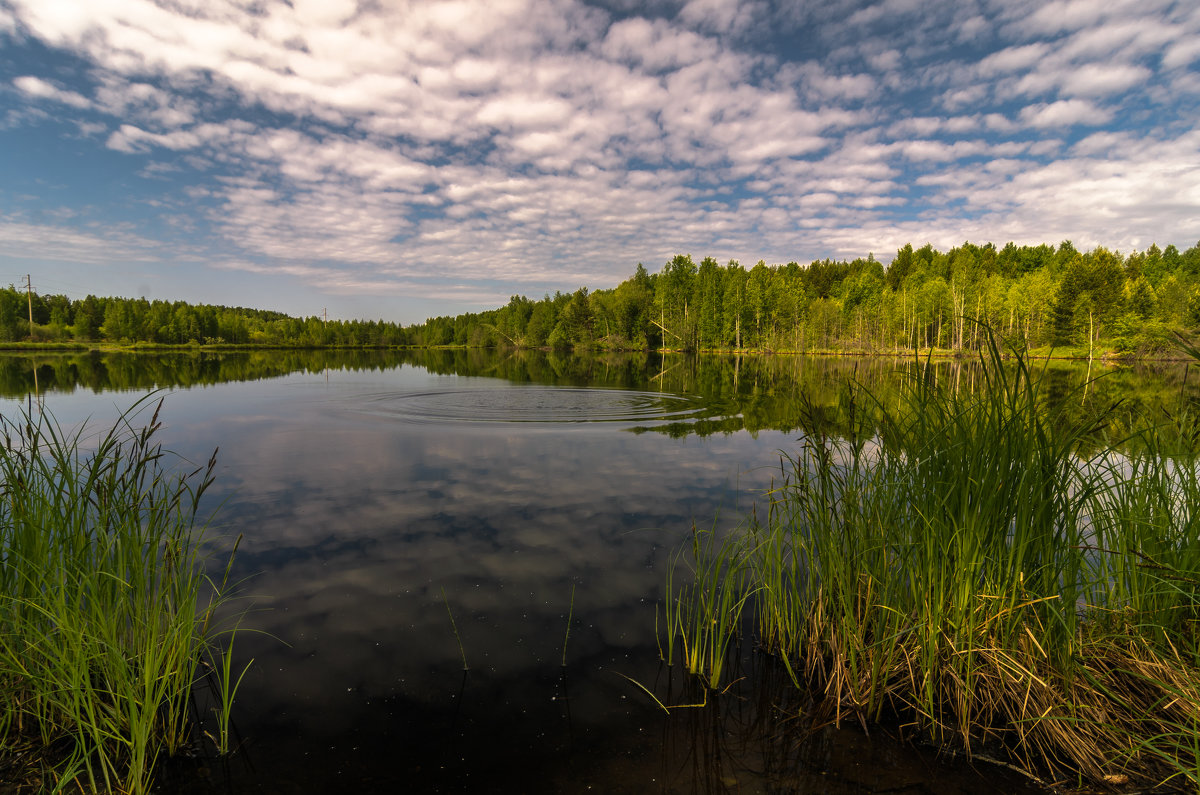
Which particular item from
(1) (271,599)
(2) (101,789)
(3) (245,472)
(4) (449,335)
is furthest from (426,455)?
(4) (449,335)

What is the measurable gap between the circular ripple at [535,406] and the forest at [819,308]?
5245cm

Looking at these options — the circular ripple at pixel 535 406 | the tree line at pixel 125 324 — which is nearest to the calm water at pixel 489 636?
the circular ripple at pixel 535 406

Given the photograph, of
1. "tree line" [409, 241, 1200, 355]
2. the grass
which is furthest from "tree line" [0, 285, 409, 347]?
the grass

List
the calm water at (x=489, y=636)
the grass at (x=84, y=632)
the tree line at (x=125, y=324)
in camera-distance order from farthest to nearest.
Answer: the tree line at (x=125, y=324) → the calm water at (x=489, y=636) → the grass at (x=84, y=632)

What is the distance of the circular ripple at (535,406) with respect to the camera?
62.6ft

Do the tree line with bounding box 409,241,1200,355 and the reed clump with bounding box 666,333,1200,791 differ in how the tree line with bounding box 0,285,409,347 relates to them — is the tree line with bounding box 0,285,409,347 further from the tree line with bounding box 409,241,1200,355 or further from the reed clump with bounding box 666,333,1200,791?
the reed clump with bounding box 666,333,1200,791

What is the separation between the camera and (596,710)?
4.19 meters

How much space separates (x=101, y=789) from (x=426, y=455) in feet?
32.3

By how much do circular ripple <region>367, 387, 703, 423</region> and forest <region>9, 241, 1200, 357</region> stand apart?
52.4m

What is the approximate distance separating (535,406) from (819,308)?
81.6 metres

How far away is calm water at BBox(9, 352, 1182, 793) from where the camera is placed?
3.59m

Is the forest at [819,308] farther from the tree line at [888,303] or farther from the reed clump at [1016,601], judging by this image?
the reed clump at [1016,601]

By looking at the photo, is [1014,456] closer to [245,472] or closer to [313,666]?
[313,666]

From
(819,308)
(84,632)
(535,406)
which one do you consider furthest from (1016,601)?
(819,308)
